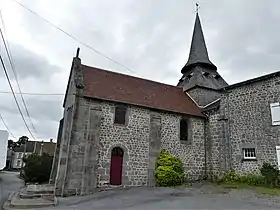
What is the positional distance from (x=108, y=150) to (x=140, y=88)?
20.6 ft

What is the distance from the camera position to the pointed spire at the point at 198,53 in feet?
83.9

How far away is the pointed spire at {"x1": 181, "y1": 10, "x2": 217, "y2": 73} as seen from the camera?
25.6 meters

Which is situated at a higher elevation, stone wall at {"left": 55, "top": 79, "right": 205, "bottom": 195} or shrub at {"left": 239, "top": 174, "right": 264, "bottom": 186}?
stone wall at {"left": 55, "top": 79, "right": 205, "bottom": 195}

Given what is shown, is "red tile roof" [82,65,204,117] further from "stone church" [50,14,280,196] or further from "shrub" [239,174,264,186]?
"shrub" [239,174,264,186]

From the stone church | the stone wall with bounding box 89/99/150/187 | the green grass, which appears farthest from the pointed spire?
the green grass

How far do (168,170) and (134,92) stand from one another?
611cm

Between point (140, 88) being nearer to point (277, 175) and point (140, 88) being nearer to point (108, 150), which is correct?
point (108, 150)

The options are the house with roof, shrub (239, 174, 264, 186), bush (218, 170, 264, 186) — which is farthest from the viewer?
the house with roof

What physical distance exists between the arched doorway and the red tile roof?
328 cm

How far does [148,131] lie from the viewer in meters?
17.7

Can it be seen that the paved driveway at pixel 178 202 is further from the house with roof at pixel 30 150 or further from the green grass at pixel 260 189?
the house with roof at pixel 30 150

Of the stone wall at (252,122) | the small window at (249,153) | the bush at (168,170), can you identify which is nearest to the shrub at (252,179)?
the stone wall at (252,122)

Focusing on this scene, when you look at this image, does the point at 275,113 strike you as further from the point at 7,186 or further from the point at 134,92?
the point at 7,186

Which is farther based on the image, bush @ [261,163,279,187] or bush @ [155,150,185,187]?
bush @ [155,150,185,187]
